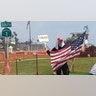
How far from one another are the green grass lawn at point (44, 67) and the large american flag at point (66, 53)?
6cm

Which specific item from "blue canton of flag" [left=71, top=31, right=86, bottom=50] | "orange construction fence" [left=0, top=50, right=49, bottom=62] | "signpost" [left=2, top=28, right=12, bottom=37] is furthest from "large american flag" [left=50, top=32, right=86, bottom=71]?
"signpost" [left=2, top=28, right=12, bottom=37]

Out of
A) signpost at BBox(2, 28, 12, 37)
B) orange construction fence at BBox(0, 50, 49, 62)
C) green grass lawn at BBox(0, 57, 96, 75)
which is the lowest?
green grass lawn at BBox(0, 57, 96, 75)

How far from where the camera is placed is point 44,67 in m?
5.66

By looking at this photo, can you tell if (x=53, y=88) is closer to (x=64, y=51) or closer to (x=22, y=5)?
(x=64, y=51)

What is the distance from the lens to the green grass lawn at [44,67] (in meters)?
5.63

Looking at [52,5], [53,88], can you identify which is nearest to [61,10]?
[52,5]

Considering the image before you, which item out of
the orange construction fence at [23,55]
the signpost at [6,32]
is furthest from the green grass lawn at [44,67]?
the signpost at [6,32]

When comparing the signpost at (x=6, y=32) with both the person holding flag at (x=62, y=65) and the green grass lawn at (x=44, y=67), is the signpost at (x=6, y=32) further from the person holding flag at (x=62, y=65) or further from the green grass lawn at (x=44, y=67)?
the person holding flag at (x=62, y=65)

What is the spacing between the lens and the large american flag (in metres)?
5.66

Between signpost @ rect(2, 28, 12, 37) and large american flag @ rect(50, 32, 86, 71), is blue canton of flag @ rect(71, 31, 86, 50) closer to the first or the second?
large american flag @ rect(50, 32, 86, 71)

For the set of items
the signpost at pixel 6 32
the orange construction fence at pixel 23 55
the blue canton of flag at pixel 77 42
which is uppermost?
the signpost at pixel 6 32

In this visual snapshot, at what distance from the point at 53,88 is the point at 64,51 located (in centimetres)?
43

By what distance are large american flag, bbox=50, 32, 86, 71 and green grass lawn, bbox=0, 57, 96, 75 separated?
0.06m

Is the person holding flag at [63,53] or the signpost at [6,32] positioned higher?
the signpost at [6,32]
